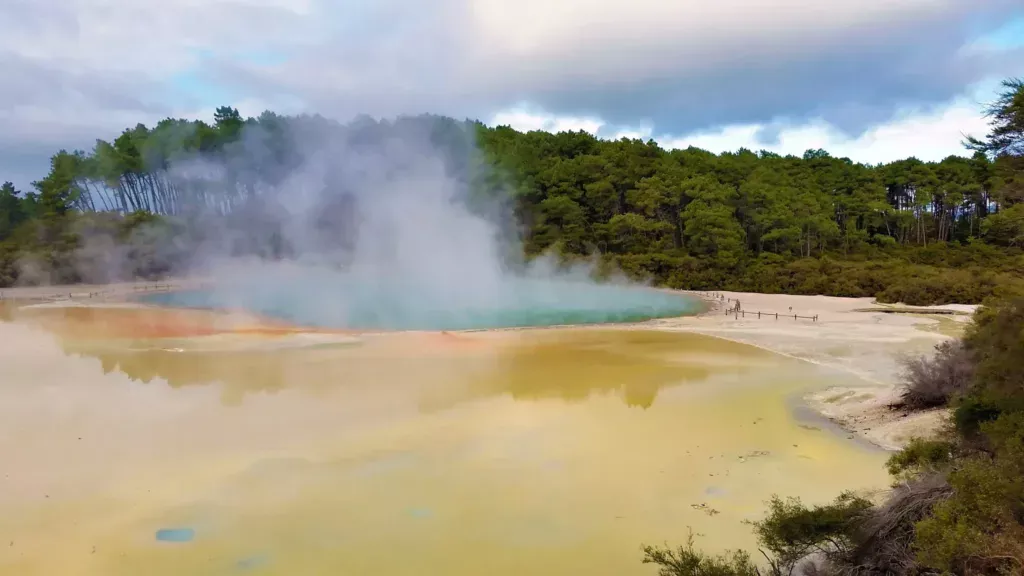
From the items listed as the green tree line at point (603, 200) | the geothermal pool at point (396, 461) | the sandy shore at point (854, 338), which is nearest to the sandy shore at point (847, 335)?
the sandy shore at point (854, 338)

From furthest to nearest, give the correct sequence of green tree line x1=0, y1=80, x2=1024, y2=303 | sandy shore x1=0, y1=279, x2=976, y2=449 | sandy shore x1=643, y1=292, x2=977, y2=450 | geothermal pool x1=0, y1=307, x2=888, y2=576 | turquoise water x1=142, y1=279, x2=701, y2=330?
green tree line x1=0, y1=80, x2=1024, y2=303
turquoise water x1=142, y1=279, x2=701, y2=330
sandy shore x1=0, y1=279, x2=976, y2=449
sandy shore x1=643, y1=292, x2=977, y2=450
geothermal pool x1=0, y1=307, x2=888, y2=576

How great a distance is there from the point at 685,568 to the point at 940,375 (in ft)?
22.7

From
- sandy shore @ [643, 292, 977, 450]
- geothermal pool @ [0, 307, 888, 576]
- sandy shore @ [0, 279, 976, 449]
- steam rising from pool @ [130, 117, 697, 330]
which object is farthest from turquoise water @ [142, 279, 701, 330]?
geothermal pool @ [0, 307, 888, 576]

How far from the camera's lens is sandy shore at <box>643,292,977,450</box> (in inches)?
354

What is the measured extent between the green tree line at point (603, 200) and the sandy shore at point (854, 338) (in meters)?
6.91

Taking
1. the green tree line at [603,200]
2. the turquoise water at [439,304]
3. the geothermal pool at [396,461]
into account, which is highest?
the green tree line at [603,200]

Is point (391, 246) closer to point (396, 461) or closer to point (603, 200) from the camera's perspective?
point (603, 200)

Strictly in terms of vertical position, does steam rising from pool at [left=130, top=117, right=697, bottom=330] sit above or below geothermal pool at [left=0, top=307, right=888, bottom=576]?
above

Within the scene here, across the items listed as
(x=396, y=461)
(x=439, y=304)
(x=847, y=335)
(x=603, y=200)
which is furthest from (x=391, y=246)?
(x=396, y=461)

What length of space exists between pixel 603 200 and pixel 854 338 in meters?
24.8

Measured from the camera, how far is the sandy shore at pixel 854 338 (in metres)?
8.98

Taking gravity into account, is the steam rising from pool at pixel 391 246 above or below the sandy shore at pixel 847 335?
above

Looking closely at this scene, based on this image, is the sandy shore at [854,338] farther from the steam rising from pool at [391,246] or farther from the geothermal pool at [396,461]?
the steam rising from pool at [391,246]

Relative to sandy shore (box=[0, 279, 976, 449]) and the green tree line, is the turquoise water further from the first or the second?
the green tree line
